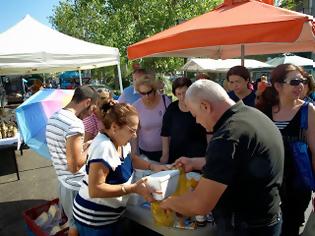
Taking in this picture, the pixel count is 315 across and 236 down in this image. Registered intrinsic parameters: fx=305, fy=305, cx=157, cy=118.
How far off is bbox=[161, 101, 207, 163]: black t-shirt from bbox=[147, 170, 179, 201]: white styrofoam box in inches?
39.0

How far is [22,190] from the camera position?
199 inches

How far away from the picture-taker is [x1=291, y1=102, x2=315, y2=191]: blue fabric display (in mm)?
2246

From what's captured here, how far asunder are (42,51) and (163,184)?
4445 millimetres

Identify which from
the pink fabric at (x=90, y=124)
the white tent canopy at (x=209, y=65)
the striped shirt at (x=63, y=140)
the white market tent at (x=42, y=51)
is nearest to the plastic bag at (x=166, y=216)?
the striped shirt at (x=63, y=140)

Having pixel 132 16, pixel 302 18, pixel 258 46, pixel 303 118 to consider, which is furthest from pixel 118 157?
pixel 132 16

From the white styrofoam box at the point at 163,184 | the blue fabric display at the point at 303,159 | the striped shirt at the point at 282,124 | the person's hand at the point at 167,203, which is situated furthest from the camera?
the striped shirt at the point at 282,124

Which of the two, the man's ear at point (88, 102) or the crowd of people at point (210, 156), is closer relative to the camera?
the crowd of people at point (210, 156)

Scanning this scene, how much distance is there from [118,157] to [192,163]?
27.0 inches

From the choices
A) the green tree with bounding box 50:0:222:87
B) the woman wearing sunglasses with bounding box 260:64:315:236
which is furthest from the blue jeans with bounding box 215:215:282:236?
the green tree with bounding box 50:0:222:87

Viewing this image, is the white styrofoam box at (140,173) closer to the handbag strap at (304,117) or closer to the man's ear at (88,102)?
the man's ear at (88,102)

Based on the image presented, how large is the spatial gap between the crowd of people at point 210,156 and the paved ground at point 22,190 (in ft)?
2.18

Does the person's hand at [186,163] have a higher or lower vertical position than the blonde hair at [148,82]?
lower

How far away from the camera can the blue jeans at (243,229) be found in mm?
1649

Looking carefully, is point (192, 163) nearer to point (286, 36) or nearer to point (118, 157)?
point (118, 157)
